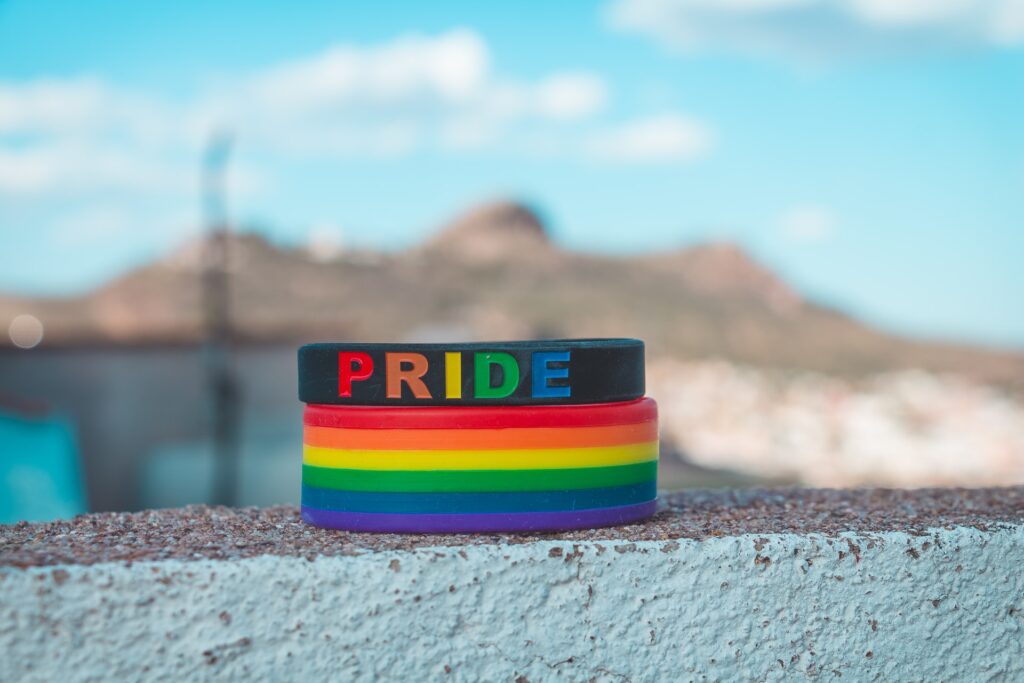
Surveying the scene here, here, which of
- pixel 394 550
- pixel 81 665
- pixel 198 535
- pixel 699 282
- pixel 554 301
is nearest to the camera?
pixel 81 665

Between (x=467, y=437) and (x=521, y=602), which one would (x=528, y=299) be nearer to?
(x=467, y=437)

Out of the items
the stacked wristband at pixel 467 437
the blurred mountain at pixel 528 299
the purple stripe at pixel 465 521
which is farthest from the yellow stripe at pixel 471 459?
the blurred mountain at pixel 528 299

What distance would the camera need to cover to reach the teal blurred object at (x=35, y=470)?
8.27 metres

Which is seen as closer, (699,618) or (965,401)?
(699,618)

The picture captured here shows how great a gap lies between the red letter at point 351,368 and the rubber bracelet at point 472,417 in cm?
5

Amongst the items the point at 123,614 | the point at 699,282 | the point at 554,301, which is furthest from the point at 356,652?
the point at 699,282

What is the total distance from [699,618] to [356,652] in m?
0.69

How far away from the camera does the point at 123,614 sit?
2002 millimetres

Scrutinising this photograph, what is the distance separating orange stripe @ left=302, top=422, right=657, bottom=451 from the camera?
2375 millimetres

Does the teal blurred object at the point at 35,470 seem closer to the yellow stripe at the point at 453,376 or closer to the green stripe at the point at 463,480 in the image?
the green stripe at the point at 463,480

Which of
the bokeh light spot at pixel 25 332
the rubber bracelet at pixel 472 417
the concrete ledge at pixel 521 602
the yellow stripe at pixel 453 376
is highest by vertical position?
the yellow stripe at pixel 453 376

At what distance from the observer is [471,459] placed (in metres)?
2.38

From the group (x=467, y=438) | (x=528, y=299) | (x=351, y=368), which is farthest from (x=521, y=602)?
(x=528, y=299)

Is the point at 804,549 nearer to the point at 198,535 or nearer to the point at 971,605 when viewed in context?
the point at 971,605
